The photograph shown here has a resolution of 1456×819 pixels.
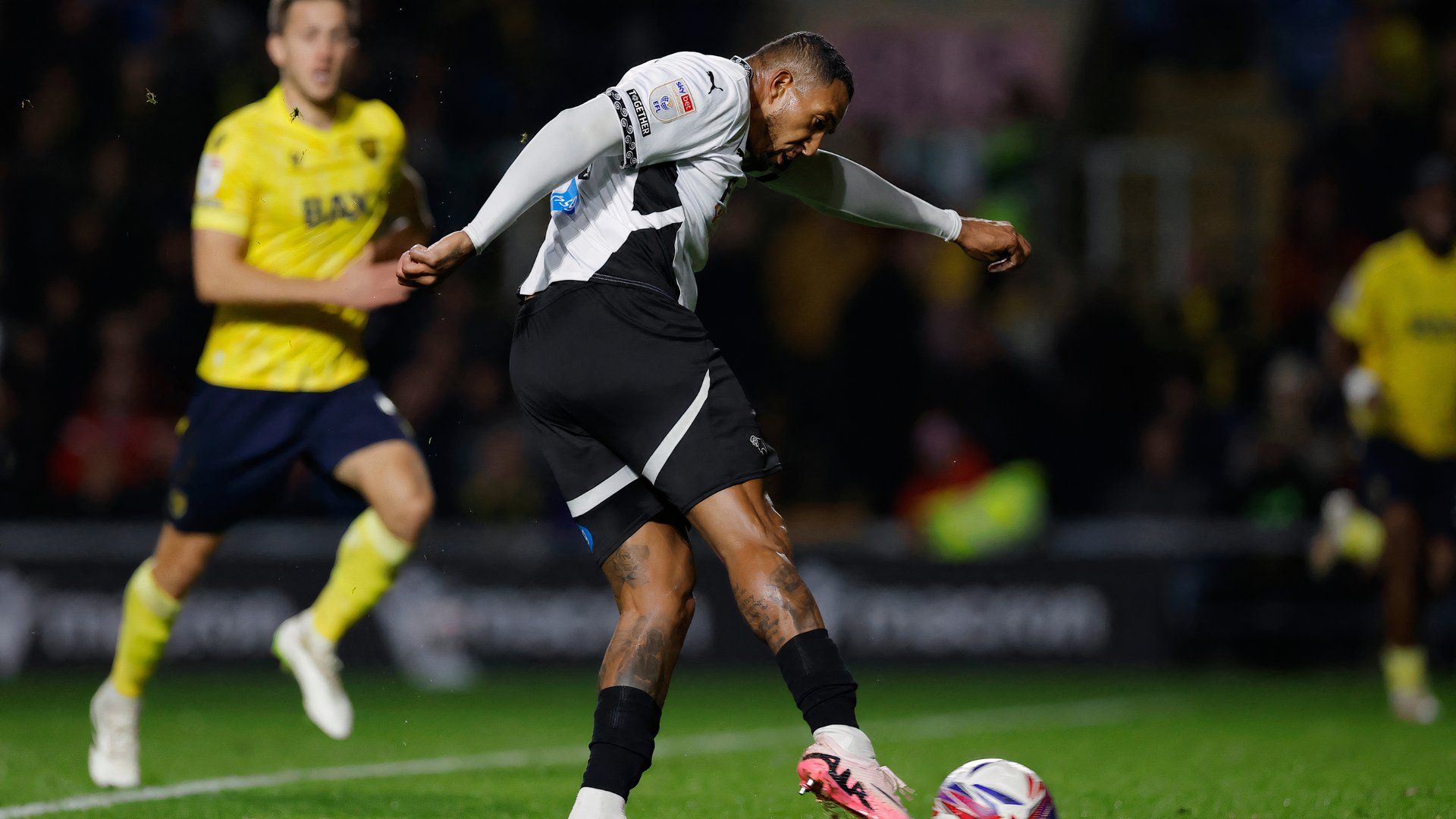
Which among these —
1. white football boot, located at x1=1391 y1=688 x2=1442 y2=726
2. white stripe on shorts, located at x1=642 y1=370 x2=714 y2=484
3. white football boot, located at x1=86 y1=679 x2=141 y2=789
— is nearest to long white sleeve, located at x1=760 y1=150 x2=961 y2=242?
white stripe on shorts, located at x1=642 y1=370 x2=714 y2=484

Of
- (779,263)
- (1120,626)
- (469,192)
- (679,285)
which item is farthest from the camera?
(779,263)

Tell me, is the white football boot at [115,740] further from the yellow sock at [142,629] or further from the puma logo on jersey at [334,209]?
the puma logo on jersey at [334,209]

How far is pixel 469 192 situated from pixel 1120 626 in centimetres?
517

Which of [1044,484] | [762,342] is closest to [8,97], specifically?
[762,342]

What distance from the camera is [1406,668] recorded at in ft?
28.8

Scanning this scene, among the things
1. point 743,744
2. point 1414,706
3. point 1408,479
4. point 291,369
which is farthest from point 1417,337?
point 291,369

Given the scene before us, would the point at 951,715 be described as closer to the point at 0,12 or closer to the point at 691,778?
the point at 691,778

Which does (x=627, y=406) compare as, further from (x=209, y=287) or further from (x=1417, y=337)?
(x=1417, y=337)

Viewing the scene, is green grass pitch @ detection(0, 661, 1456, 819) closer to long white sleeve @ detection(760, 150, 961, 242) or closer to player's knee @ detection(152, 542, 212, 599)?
player's knee @ detection(152, 542, 212, 599)

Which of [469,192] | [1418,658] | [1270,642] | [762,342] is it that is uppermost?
[469,192]

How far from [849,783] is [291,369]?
9.71 ft

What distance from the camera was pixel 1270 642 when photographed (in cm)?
1169

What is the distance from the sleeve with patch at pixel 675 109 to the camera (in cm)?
413

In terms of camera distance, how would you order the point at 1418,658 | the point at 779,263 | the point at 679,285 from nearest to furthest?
the point at 679,285, the point at 1418,658, the point at 779,263
